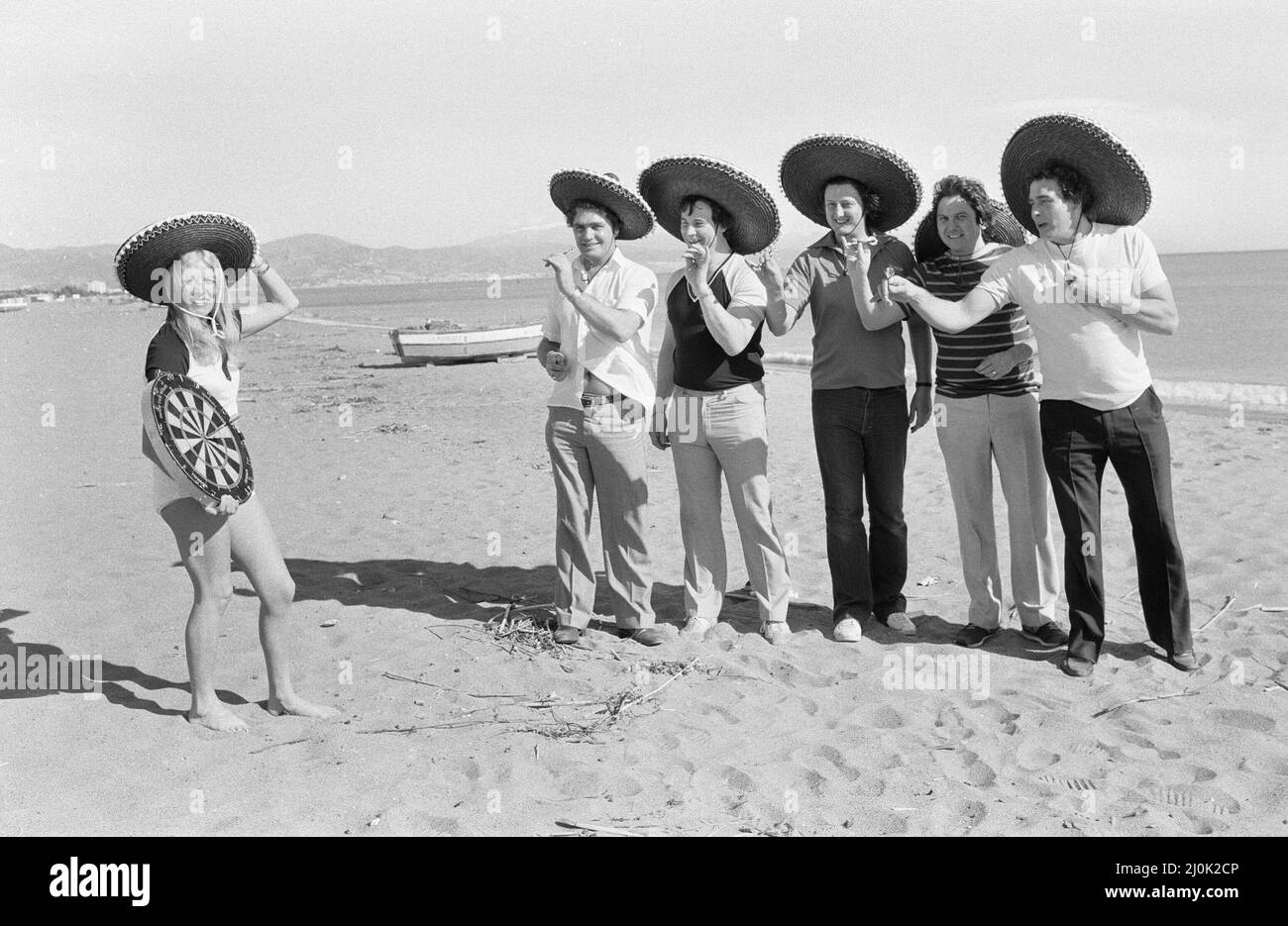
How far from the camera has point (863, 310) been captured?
5031mm

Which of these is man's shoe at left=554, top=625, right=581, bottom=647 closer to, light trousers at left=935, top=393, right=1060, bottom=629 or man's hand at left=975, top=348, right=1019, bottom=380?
light trousers at left=935, top=393, right=1060, bottom=629

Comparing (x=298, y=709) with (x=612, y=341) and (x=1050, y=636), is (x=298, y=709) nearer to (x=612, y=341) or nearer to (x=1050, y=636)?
(x=612, y=341)

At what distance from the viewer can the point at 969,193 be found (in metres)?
4.97

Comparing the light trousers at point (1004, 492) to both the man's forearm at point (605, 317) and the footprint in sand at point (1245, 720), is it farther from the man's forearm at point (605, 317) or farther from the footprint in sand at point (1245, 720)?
the man's forearm at point (605, 317)

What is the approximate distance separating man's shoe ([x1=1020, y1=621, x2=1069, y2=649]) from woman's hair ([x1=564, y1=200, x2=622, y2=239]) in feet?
9.17

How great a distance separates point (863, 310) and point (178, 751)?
3.42m

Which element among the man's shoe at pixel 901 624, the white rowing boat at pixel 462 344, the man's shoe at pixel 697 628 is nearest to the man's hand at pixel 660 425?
the man's shoe at pixel 697 628

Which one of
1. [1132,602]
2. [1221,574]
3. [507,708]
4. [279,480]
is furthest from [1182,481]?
[279,480]

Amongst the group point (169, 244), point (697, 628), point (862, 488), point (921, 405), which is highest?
point (169, 244)

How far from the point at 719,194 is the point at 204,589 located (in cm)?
287

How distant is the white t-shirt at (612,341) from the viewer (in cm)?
522

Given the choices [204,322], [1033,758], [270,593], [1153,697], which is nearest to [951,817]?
[1033,758]

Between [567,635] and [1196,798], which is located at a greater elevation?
[567,635]
